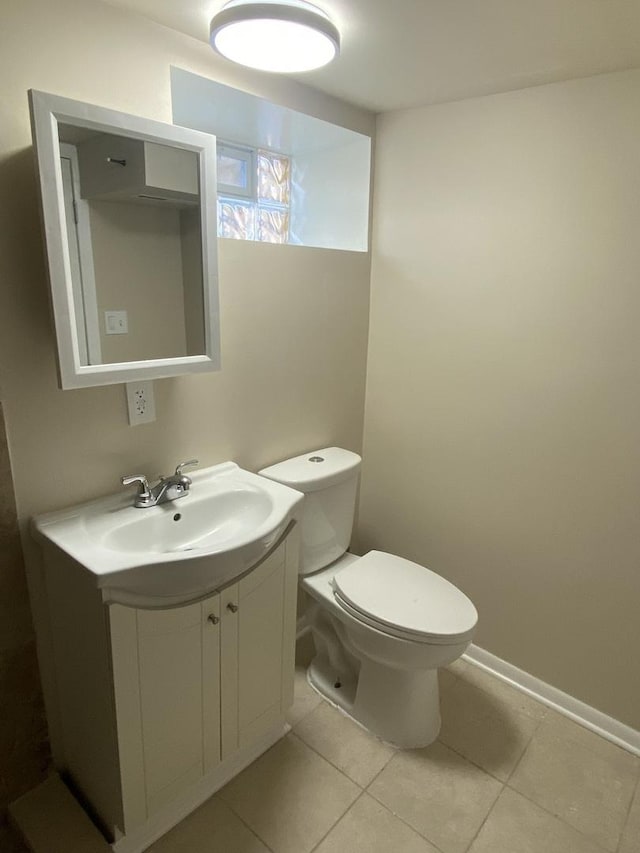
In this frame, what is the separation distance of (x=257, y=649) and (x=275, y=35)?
1.57 meters

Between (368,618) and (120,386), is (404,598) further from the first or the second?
(120,386)

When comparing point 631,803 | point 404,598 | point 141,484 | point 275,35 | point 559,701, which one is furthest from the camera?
point 559,701

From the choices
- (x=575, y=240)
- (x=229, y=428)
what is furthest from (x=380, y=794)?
(x=575, y=240)

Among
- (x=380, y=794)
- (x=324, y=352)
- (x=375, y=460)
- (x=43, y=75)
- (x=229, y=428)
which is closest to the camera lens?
(x=43, y=75)

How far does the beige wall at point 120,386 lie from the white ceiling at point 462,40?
0.12 m

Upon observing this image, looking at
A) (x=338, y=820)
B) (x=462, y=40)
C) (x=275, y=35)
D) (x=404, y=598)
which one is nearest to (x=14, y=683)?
(x=338, y=820)

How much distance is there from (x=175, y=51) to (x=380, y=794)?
2.13 metres

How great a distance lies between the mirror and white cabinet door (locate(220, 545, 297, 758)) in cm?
62

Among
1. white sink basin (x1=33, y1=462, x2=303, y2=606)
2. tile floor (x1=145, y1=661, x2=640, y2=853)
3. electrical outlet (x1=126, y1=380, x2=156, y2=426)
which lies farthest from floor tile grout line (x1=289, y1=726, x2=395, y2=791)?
electrical outlet (x1=126, y1=380, x2=156, y2=426)

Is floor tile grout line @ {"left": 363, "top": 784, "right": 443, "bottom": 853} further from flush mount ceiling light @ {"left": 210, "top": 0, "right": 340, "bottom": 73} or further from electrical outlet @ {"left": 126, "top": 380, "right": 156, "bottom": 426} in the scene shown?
flush mount ceiling light @ {"left": 210, "top": 0, "right": 340, "bottom": 73}

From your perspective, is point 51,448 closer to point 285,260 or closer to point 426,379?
point 285,260

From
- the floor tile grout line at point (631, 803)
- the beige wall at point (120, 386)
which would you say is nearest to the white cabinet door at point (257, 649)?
the beige wall at point (120, 386)

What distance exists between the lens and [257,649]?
4.94 ft

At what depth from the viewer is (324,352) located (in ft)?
6.61
